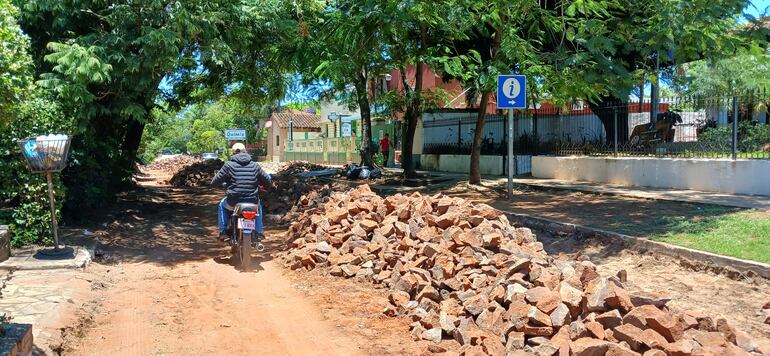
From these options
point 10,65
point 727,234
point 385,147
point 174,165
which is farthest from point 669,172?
point 174,165

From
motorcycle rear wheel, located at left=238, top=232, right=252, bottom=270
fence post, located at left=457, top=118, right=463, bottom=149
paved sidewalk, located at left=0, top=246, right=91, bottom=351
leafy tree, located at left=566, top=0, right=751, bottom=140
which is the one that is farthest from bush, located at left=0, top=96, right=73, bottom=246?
fence post, located at left=457, top=118, right=463, bottom=149

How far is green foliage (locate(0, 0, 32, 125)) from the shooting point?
438 cm

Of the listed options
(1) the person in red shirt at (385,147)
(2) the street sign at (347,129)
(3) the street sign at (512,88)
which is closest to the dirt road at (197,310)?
(3) the street sign at (512,88)

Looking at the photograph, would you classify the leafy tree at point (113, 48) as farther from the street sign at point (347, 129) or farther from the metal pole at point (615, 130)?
the street sign at point (347, 129)

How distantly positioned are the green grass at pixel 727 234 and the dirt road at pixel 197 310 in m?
4.32

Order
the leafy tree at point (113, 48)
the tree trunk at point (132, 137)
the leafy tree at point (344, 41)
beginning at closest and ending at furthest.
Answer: the leafy tree at point (113, 48) → the leafy tree at point (344, 41) → the tree trunk at point (132, 137)

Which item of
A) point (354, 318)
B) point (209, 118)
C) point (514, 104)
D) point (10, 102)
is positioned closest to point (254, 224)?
point (354, 318)

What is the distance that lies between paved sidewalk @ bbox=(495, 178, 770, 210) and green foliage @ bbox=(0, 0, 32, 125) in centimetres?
1036

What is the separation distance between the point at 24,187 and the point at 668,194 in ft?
37.6

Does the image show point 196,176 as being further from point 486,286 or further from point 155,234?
point 486,286

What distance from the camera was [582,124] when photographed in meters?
17.4

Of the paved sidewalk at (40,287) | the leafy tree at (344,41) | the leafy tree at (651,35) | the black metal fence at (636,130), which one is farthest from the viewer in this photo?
the leafy tree at (344,41)

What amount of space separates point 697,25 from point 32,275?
10.5 meters

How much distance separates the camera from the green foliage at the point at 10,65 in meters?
4.38
